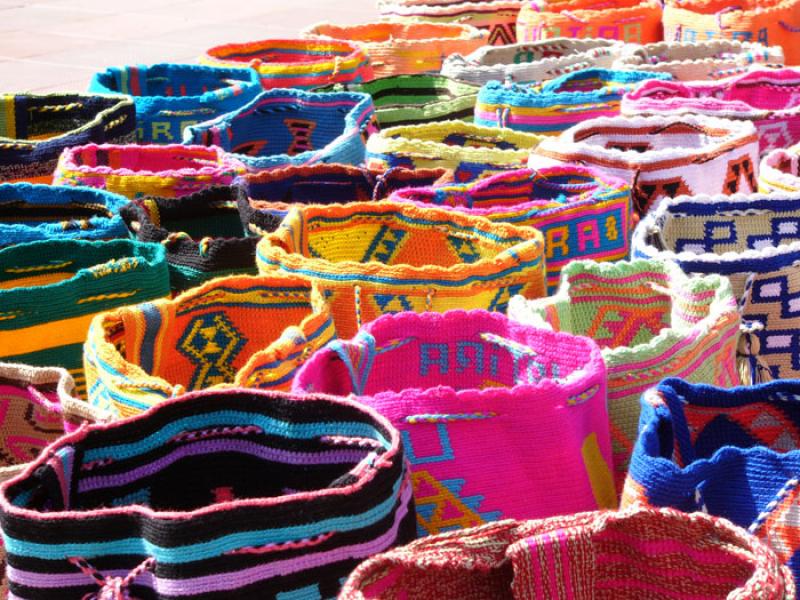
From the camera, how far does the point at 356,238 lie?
160 cm

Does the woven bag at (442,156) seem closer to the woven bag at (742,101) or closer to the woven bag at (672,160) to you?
A: the woven bag at (672,160)

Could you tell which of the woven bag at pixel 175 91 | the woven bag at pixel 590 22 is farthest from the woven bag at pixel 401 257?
the woven bag at pixel 590 22

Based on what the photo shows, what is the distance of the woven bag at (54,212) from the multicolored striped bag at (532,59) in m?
1.22

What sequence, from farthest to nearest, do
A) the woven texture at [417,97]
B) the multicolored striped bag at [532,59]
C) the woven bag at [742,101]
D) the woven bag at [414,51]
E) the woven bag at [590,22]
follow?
the woven bag at [590,22], the woven bag at [414,51], the multicolored striped bag at [532,59], the woven texture at [417,97], the woven bag at [742,101]

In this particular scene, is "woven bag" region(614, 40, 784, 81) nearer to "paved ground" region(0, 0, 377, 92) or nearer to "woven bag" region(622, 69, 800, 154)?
"woven bag" region(622, 69, 800, 154)

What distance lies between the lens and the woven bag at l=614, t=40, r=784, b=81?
107 inches

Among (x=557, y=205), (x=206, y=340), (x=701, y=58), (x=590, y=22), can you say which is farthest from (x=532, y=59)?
(x=206, y=340)

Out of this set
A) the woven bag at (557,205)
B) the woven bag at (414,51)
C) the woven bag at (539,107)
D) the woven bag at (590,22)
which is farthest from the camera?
the woven bag at (590,22)

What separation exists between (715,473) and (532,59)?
7.62 feet

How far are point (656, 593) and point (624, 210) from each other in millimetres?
960

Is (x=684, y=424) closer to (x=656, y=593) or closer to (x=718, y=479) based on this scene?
(x=718, y=479)

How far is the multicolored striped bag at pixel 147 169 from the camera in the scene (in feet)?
5.86

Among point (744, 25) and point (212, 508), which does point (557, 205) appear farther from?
point (744, 25)

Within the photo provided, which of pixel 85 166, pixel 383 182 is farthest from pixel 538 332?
pixel 85 166
